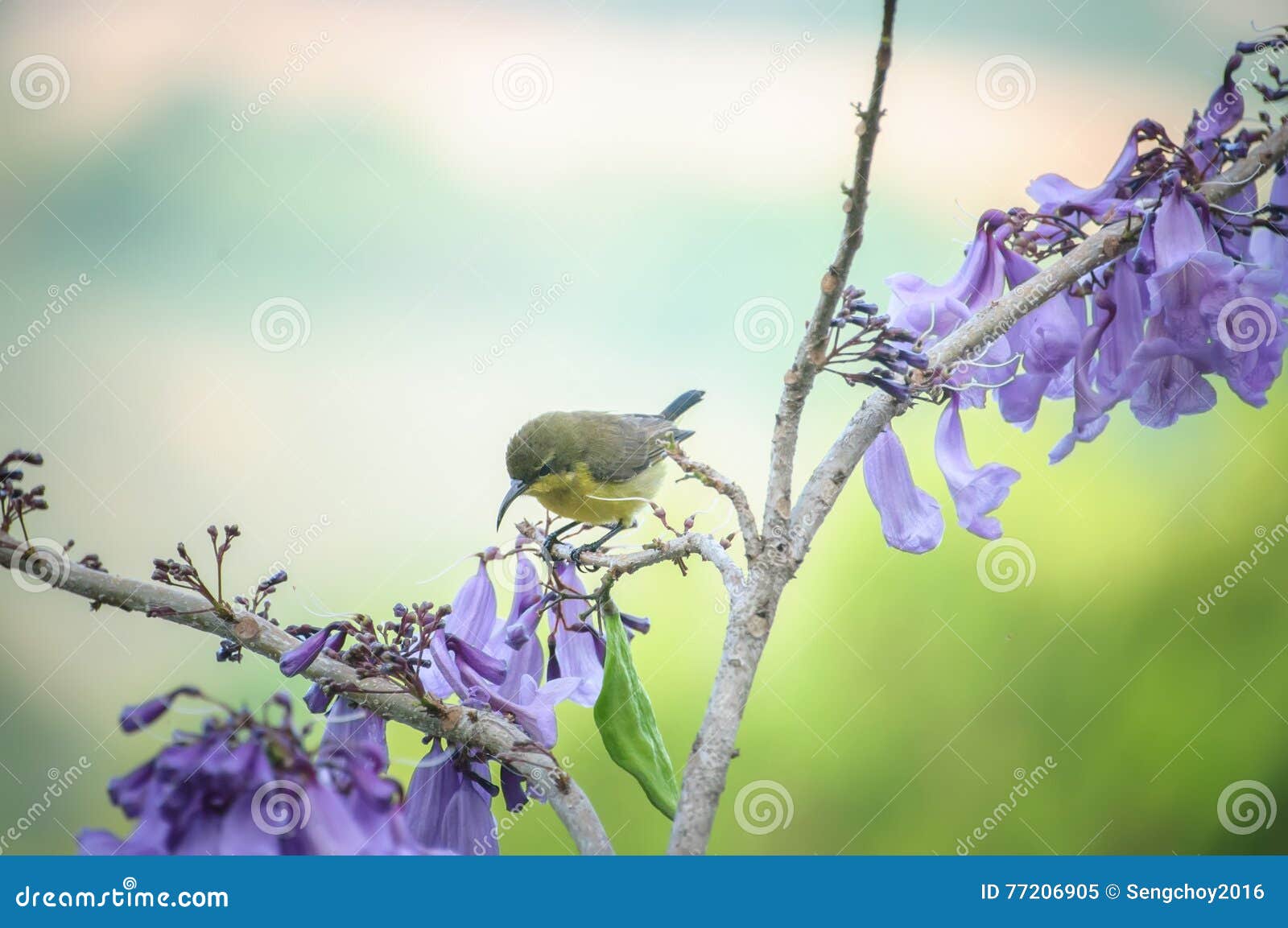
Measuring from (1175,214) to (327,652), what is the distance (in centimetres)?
52

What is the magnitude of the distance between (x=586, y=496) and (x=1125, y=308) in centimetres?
60

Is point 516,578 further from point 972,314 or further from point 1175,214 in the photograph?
point 1175,214

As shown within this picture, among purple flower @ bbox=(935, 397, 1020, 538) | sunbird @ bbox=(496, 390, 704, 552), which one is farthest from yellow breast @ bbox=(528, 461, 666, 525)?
purple flower @ bbox=(935, 397, 1020, 538)

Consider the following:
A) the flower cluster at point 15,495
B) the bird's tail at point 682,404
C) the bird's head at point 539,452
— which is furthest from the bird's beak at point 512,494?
the flower cluster at point 15,495

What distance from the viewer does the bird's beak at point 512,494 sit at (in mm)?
1006

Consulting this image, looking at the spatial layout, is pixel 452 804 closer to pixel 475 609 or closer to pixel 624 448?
pixel 475 609

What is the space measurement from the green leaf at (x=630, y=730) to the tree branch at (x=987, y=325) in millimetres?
116

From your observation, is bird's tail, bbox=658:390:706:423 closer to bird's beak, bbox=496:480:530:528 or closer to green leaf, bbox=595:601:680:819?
bird's beak, bbox=496:480:530:528

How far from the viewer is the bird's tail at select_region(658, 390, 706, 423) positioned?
4.25 ft

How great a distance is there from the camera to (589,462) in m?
1.14

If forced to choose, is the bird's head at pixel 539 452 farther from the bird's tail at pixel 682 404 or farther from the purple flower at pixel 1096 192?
the purple flower at pixel 1096 192

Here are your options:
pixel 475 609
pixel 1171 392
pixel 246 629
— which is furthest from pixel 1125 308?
pixel 246 629

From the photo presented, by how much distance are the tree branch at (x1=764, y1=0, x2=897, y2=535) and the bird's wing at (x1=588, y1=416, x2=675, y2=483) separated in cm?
58
